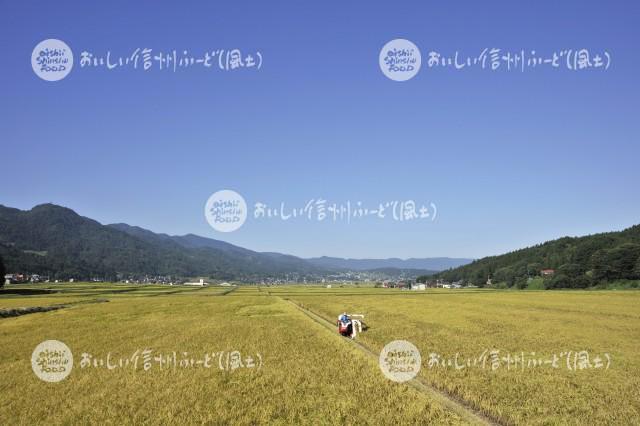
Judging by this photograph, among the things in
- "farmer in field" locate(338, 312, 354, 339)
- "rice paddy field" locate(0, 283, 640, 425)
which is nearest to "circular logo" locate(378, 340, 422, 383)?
"rice paddy field" locate(0, 283, 640, 425)

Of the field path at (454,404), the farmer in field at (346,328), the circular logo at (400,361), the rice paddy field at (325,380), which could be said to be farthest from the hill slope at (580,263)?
the field path at (454,404)

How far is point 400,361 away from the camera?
2050 cm

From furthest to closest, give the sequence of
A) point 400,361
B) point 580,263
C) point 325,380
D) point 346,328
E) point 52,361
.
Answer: point 580,263 → point 346,328 → point 52,361 → point 400,361 → point 325,380

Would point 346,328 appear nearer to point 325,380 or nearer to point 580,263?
point 325,380

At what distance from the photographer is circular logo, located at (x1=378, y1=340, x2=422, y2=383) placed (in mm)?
17797

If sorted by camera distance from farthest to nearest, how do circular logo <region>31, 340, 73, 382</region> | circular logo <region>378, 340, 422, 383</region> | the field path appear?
circular logo <region>31, 340, 73, 382</region> → circular logo <region>378, 340, 422, 383</region> → the field path

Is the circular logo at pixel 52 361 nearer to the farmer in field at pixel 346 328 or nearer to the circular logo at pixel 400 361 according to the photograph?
the circular logo at pixel 400 361

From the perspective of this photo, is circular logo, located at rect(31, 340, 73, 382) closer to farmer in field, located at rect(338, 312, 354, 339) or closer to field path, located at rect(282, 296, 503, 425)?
field path, located at rect(282, 296, 503, 425)

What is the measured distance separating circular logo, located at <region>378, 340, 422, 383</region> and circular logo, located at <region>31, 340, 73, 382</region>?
13.5 metres

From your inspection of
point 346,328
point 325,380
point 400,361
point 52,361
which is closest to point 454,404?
point 325,380

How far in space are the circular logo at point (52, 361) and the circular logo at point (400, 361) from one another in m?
13.5

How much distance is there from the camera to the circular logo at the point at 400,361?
58.4ft

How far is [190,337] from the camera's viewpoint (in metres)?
29.9

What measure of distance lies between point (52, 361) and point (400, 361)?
16.9 metres
